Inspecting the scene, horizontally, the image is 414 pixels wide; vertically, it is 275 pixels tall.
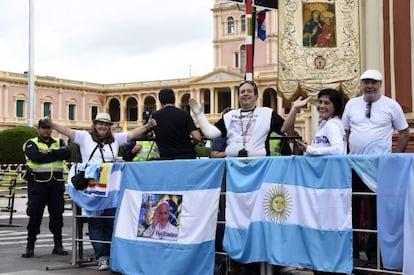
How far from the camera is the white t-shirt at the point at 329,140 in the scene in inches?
253

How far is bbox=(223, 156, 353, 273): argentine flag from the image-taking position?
6.21 meters

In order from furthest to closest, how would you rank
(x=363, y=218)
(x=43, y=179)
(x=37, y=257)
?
(x=43, y=179), (x=37, y=257), (x=363, y=218)

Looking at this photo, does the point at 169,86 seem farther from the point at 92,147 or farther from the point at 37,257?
the point at 92,147

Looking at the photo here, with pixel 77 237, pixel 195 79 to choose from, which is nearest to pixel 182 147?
pixel 77 237

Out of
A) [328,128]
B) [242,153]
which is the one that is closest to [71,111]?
[242,153]

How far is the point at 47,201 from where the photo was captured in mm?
10250

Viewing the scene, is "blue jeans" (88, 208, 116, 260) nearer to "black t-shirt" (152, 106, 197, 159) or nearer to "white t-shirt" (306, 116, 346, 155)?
"black t-shirt" (152, 106, 197, 159)

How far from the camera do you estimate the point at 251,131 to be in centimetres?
736

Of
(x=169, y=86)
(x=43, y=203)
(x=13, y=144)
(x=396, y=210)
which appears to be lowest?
(x=43, y=203)

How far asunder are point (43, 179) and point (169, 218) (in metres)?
3.29

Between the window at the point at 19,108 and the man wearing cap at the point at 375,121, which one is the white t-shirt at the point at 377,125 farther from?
the window at the point at 19,108

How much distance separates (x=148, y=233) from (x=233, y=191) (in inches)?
51.1

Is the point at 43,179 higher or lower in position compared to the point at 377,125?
lower

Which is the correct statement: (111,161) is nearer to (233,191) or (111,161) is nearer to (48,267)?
(48,267)
